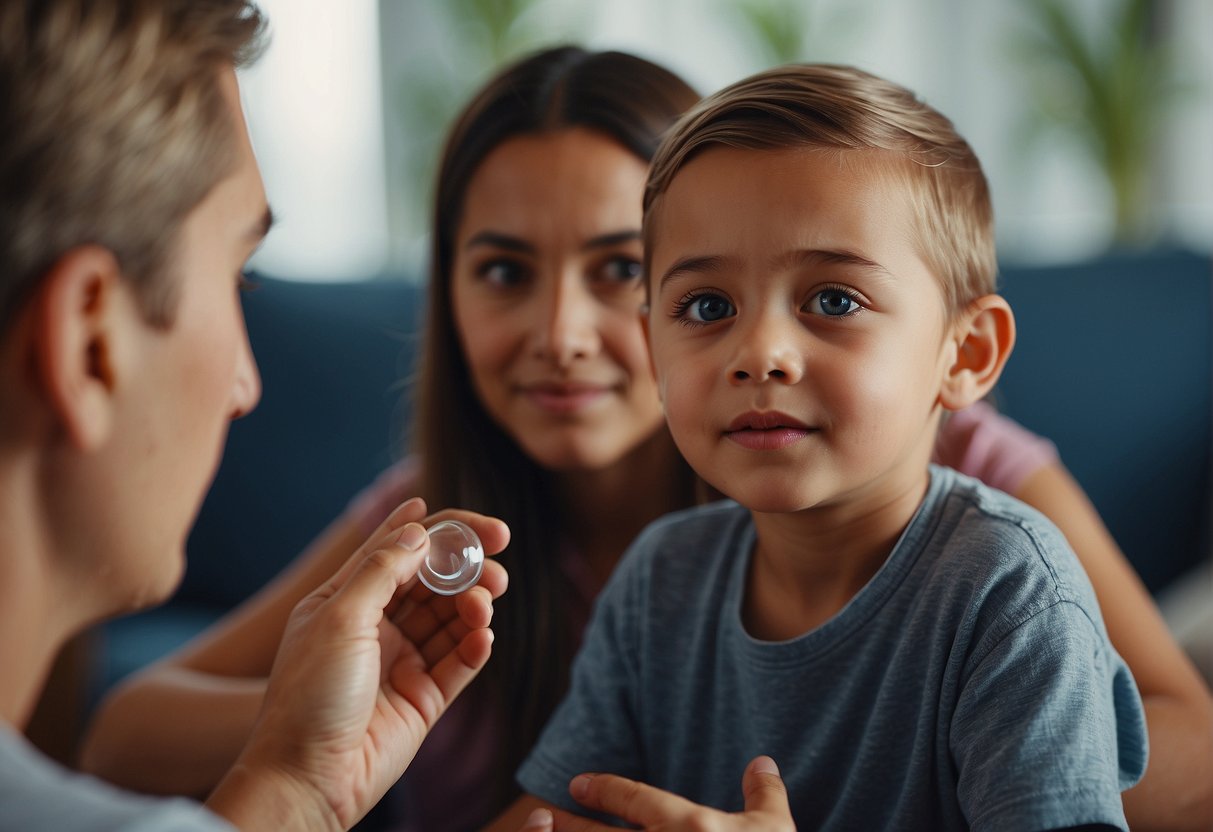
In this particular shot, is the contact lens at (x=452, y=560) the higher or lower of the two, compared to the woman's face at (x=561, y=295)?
lower

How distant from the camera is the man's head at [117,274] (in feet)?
2.15

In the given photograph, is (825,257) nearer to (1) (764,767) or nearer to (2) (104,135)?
(1) (764,767)

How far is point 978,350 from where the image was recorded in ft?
3.33

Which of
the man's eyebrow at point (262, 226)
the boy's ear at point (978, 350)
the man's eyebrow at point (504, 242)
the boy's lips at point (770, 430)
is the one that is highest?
the man's eyebrow at point (262, 226)

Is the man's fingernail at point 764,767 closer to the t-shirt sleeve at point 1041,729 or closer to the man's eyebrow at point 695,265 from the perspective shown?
the t-shirt sleeve at point 1041,729

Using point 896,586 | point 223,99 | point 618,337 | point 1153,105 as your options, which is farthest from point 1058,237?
point 223,99

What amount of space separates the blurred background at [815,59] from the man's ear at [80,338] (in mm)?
2709

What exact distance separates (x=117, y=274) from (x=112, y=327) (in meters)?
0.03

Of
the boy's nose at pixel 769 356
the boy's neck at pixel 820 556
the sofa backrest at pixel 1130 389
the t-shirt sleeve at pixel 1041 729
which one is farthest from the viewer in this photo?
the sofa backrest at pixel 1130 389

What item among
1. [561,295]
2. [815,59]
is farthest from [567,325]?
[815,59]

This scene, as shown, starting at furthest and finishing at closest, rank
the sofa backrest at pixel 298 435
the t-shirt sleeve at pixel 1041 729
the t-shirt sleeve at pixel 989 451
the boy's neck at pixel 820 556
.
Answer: the sofa backrest at pixel 298 435 → the t-shirt sleeve at pixel 989 451 → the boy's neck at pixel 820 556 → the t-shirt sleeve at pixel 1041 729

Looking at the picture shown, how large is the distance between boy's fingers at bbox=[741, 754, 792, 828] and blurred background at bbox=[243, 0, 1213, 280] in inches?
107

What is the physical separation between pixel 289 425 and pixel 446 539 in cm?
149

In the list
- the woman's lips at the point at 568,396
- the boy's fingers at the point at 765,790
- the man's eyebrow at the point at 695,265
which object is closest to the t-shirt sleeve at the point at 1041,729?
the boy's fingers at the point at 765,790
